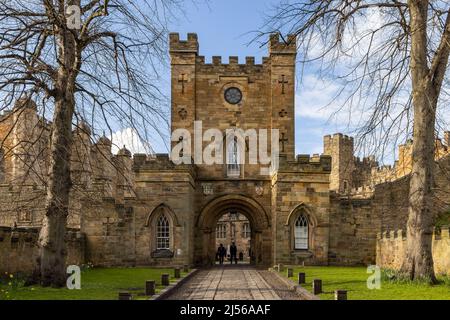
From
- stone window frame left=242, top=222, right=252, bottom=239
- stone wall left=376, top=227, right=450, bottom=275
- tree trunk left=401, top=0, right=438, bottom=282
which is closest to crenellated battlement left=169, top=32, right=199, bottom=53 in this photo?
stone wall left=376, top=227, right=450, bottom=275

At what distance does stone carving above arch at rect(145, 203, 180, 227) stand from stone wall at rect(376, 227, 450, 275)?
392 inches

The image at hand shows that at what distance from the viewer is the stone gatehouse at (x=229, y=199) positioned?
29.1 m

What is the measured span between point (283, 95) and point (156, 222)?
33.7 feet

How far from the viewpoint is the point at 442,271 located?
22.0m

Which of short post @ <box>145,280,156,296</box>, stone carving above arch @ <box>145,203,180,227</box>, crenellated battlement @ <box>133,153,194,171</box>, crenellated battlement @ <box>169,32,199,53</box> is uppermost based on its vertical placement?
crenellated battlement @ <box>169,32,199,53</box>

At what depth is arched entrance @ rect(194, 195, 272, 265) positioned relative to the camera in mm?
31812

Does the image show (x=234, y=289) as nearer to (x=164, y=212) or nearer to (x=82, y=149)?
(x=82, y=149)

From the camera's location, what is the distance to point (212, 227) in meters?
33.0

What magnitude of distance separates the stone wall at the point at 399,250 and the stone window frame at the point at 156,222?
997 centimetres

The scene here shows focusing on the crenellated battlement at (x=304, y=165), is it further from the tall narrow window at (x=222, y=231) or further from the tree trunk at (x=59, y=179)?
the tall narrow window at (x=222, y=231)

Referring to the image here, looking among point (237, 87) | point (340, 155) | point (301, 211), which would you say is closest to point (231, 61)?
point (237, 87)

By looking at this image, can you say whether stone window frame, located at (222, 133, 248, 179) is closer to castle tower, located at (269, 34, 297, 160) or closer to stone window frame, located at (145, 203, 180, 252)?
castle tower, located at (269, 34, 297, 160)

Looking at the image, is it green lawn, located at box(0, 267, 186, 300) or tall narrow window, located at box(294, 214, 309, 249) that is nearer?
green lawn, located at box(0, 267, 186, 300)
